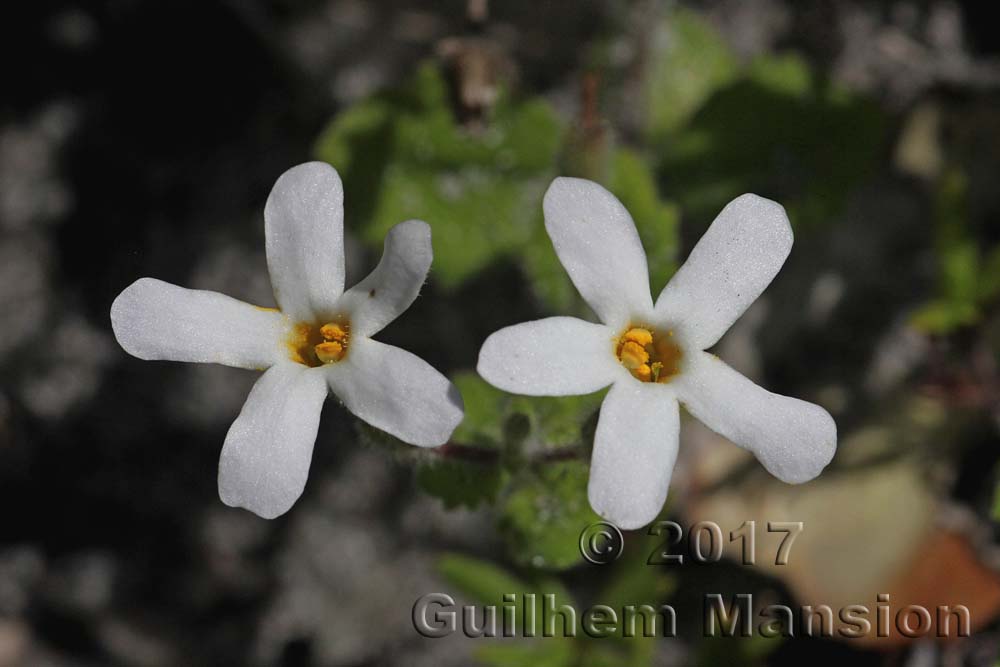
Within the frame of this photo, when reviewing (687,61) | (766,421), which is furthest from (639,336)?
(687,61)

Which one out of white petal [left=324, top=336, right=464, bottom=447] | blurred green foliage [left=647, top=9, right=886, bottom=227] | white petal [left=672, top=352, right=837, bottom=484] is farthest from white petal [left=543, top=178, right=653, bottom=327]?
blurred green foliage [left=647, top=9, right=886, bottom=227]

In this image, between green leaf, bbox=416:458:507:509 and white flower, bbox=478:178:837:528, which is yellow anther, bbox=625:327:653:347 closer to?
white flower, bbox=478:178:837:528

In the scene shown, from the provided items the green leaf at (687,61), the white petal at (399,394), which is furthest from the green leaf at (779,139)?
the white petal at (399,394)

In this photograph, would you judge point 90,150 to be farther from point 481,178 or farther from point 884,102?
point 884,102

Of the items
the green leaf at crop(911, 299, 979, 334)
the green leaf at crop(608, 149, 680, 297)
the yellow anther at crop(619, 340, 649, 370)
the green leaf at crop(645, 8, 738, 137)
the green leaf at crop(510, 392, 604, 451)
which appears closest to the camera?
the yellow anther at crop(619, 340, 649, 370)

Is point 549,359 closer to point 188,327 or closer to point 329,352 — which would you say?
point 329,352

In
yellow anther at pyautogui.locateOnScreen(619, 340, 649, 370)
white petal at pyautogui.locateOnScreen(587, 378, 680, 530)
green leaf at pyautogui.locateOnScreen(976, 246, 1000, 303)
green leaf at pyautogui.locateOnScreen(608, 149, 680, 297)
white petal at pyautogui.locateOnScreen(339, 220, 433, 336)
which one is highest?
green leaf at pyautogui.locateOnScreen(608, 149, 680, 297)

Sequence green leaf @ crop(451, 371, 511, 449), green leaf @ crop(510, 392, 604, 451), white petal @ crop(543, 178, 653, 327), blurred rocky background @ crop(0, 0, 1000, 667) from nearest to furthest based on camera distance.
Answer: white petal @ crop(543, 178, 653, 327), green leaf @ crop(510, 392, 604, 451), green leaf @ crop(451, 371, 511, 449), blurred rocky background @ crop(0, 0, 1000, 667)
